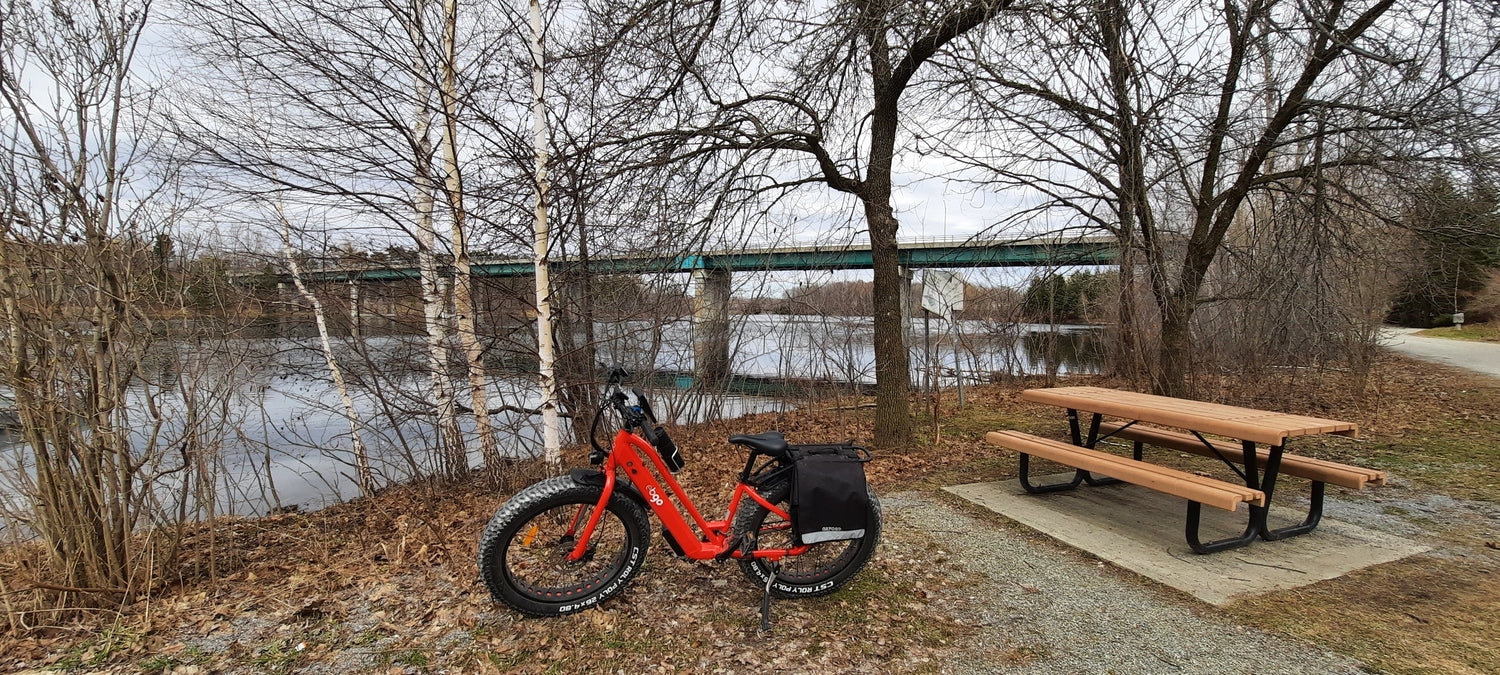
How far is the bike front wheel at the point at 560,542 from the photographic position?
105 inches

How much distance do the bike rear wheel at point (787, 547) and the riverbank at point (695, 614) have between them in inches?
3.6

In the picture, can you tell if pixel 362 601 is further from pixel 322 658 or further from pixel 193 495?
pixel 193 495

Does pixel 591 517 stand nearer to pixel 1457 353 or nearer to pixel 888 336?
pixel 888 336

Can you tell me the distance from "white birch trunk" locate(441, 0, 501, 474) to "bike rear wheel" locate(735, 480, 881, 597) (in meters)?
3.71

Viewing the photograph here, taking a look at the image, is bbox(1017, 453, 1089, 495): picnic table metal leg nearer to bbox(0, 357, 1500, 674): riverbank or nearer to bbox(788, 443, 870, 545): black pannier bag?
bbox(0, 357, 1500, 674): riverbank

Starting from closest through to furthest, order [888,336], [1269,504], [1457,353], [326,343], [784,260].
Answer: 1. [1269,504]
2. [888,336]
3. [326,343]
4. [784,260]
5. [1457,353]

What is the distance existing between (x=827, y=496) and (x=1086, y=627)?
1273 millimetres

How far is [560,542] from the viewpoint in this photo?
2928mm

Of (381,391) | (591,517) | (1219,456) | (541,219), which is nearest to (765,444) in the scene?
(591,517)

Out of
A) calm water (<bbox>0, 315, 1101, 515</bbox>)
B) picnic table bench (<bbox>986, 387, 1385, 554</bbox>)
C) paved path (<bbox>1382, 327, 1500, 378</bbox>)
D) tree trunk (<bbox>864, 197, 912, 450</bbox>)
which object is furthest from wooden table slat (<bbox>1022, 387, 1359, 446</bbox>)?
paved path (<bbox>1382, 327, 1500, 378</bbox>)

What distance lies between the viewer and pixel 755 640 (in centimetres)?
269

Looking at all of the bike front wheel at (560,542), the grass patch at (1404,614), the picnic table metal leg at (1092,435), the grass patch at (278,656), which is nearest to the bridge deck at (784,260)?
the picnic table metal leg at (1092,435)

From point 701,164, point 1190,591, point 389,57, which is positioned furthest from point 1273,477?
point 389,57

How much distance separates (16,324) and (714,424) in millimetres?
7025
